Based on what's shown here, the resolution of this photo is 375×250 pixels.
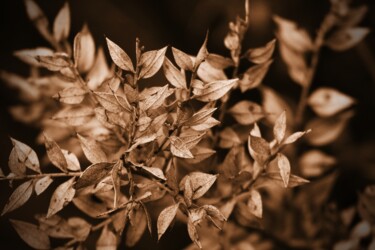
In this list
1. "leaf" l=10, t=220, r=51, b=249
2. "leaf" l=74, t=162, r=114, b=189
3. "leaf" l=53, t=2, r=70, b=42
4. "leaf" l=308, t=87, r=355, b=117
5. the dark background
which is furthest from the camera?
the dark background

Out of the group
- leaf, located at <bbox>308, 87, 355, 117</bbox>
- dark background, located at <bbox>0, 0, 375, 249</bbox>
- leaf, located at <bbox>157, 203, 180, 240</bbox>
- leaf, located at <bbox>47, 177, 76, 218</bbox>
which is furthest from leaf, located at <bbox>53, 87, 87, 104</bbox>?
dark background, located at <bbox>0, 0, 375, 249</bbox>

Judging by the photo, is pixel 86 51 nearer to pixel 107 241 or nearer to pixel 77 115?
pixel 77 115

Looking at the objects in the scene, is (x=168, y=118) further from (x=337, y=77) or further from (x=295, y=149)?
(x=337, y=77)

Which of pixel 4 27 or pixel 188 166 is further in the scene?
pixel 4 27

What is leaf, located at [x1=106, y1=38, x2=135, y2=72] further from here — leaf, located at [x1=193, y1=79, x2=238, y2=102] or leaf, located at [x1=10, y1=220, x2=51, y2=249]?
leaf, located at [x1=10, y1=220, x2=51, y2=249]

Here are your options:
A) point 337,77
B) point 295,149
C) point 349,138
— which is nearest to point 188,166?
point 295,149

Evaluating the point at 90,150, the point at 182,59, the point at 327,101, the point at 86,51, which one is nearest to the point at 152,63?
the point at 182,59
